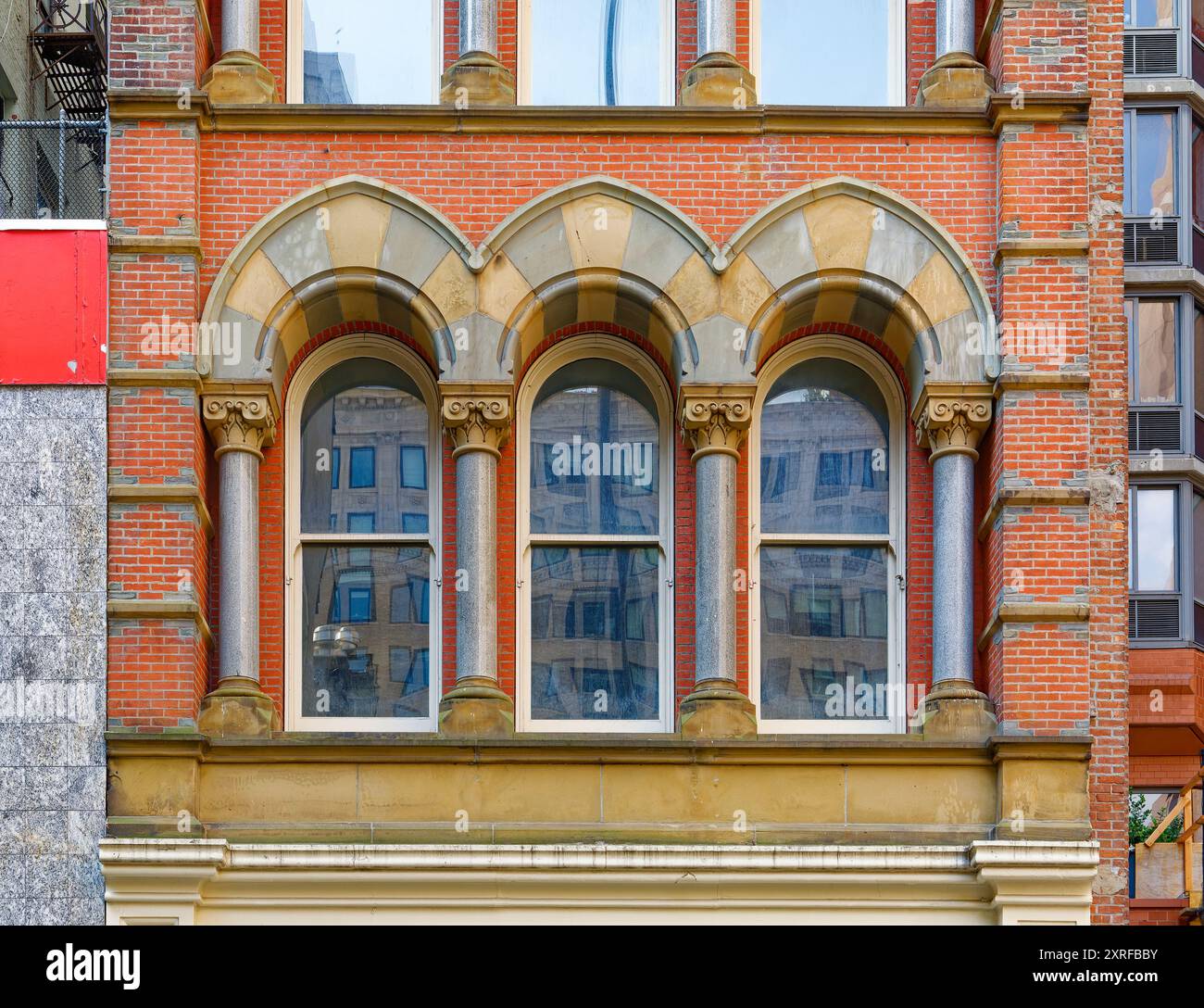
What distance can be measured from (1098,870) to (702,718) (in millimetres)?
2799

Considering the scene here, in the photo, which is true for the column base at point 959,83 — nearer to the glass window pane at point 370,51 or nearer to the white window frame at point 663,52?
the white window frame at point 663,52

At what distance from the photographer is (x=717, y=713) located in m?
15.9

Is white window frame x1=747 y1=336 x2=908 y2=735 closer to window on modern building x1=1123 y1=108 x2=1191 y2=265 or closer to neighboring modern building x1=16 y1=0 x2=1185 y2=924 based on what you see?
neighboring modern building x1=16 y1=0 x2=1185 y2=924

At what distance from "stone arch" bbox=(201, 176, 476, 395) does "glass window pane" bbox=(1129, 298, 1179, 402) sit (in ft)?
76.1

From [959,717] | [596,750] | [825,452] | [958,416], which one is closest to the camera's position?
[596,750]

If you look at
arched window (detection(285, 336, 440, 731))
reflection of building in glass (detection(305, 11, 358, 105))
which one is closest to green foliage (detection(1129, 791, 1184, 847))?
arched window (detection(285, 336, 440, 731))

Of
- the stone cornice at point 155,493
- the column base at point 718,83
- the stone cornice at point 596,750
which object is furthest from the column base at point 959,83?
the stone cornice at point 155,493

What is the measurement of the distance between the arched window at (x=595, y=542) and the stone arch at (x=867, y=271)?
37.8 inches

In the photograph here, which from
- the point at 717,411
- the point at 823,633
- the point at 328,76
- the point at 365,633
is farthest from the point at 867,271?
the point at 365,633

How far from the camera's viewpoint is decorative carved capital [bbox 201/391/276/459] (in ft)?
53.5

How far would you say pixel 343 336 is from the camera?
674 inches

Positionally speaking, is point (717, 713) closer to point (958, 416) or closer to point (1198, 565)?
point (958, 416)

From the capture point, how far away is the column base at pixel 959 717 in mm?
15867

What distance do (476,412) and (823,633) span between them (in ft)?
9.31
